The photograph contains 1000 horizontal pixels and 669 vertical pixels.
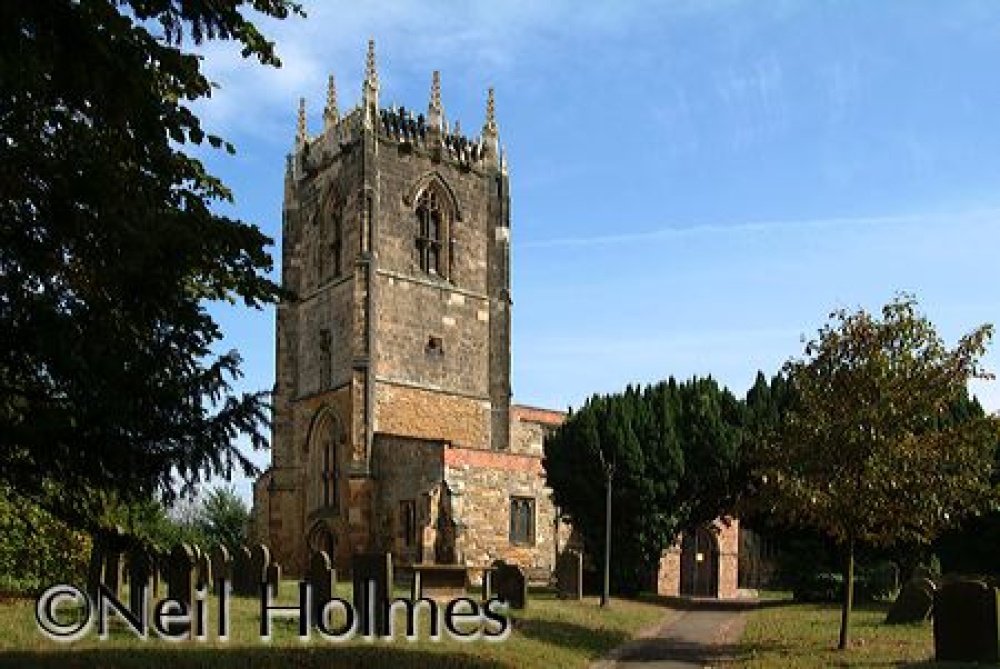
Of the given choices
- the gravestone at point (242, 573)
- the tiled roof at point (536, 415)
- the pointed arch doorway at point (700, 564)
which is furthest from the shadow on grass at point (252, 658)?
the tiled roof at point (536, 415)

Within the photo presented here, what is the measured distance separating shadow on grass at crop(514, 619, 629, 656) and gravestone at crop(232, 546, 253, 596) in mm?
5953

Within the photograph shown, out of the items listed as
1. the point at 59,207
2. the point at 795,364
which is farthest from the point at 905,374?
the point at 59,207

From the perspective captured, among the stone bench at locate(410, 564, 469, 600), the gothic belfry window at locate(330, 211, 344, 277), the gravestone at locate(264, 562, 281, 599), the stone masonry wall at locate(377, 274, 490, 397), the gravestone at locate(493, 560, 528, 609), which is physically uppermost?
the gothic belfry window at locate(330, 211, 344, 277)

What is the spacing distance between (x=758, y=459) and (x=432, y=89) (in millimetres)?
26446

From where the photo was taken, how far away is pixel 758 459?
743 inches

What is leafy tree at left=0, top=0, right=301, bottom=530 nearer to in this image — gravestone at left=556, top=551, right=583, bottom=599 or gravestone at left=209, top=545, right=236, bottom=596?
gravestone at left=209, top=545, right=236, bottom=596

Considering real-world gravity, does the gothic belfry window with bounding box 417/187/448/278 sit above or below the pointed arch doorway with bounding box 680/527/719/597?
above

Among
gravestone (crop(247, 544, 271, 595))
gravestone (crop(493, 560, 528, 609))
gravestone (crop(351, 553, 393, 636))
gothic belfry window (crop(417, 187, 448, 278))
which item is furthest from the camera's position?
gothic belfry window (crop(417, 187, 448, 278))

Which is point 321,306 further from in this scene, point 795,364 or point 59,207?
point 59,207

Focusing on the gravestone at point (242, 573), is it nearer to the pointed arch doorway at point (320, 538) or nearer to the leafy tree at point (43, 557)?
the leafy tree at point (43, 557)

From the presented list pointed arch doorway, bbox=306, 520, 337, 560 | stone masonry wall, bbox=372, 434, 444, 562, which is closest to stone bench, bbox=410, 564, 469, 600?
stone masonry wall, bbox=372, 434, 444, 562

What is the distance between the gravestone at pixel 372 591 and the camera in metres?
15.8

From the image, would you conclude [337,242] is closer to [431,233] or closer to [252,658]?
[431,233]

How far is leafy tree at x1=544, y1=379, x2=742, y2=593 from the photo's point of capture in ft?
98.0
